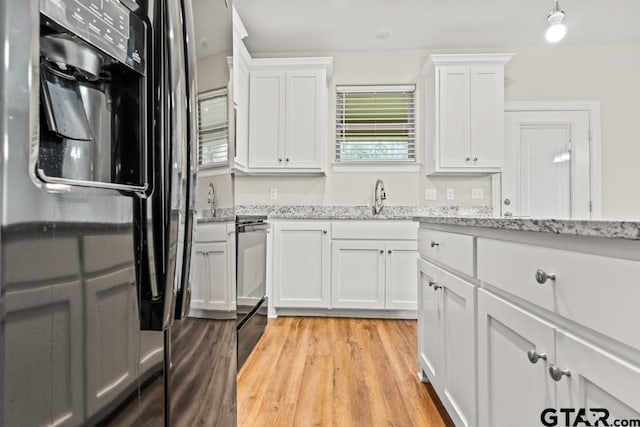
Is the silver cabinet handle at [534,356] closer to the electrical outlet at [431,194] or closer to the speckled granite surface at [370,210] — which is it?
the speckled granite surface at [370,210]

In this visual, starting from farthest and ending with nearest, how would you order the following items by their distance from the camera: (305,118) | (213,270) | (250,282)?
(305,118) < (250,282) < (213,270)

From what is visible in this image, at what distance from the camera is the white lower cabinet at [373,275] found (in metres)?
3.14

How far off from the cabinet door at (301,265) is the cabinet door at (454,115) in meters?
1.40

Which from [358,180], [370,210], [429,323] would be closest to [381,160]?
[358,180]

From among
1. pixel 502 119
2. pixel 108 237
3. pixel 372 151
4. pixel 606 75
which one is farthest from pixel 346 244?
pixel 606 75

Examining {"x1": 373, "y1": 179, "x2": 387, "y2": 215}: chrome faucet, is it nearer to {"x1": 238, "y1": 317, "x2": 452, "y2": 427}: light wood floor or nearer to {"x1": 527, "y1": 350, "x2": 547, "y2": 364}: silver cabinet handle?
{"x1": 238, "y1": 317, "x2": 452, "y2": 427}: light wood floor

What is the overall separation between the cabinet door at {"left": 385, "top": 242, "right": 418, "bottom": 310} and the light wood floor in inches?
13.9

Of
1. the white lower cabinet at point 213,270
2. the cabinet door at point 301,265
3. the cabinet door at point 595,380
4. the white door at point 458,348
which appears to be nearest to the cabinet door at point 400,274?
the cabinet door at point 301,265

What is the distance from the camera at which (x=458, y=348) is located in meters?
1.30

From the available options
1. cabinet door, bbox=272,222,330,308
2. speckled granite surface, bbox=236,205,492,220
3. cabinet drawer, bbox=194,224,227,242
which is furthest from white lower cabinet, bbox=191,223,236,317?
speckled granite surface, bbox=236,205,492,220

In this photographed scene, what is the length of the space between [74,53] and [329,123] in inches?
137

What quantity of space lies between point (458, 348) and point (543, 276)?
2.02 feet

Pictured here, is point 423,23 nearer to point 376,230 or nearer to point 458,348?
point 376,230

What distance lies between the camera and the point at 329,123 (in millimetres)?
3816
